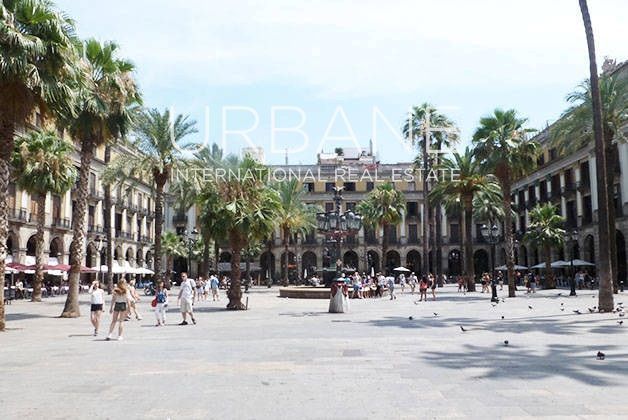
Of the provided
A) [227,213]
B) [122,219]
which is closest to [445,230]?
[122,219]

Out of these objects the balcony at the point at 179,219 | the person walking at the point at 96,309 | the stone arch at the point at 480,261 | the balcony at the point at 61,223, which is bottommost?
the person walking at the point at 96,309

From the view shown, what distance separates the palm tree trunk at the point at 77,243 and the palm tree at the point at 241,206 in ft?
15.5

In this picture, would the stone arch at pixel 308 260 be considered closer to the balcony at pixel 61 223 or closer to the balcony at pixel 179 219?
the balcony at pixel 179 219

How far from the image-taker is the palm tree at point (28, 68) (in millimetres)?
14758

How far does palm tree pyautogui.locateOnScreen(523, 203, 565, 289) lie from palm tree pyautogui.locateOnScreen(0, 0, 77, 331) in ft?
120

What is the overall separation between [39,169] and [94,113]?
14.2m

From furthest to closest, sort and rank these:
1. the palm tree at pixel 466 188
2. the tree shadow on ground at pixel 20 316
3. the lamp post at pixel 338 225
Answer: the palm tree at pixel 466 188 → the lamp post at pixel 338 225 → the tree shadow on ground at pixel 20 316

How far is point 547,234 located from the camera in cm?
4325

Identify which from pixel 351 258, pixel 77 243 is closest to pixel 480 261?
pixel 351 258

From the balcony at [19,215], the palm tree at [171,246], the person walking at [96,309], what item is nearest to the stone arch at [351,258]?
the palm tree at [171,246]

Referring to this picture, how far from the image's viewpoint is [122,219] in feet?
207

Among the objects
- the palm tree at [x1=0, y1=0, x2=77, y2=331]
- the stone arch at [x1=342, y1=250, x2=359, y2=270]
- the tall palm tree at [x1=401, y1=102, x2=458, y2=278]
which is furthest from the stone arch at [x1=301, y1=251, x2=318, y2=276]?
the palm tree at [x1=0, y1=0, x2=77, y2=331]

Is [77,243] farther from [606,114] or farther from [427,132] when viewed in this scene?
[427,132]

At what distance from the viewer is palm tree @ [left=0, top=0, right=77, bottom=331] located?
48.4ft
